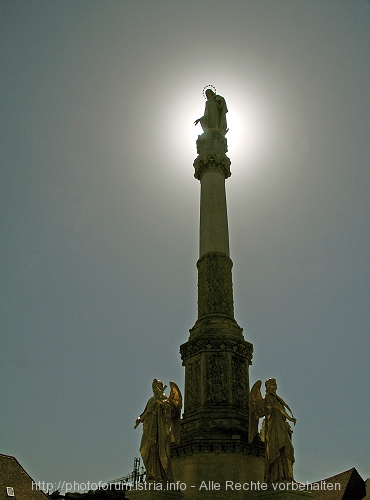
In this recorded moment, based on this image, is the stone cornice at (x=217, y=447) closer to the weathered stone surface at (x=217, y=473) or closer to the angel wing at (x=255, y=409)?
the weathered stone surface at (x=217, y=473)

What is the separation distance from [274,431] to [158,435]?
2905mm

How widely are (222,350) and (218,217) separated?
16.4 ft

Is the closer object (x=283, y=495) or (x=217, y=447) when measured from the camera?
(x=283, y=495)

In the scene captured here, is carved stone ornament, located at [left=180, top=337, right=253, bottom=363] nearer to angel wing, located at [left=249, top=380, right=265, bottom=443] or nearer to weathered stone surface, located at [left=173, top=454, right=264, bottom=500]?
angel wing, located at [left=249, top=380, right=265, bottom=443]

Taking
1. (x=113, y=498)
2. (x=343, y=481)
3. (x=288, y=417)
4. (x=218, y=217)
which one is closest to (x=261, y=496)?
(x=288, y=417)

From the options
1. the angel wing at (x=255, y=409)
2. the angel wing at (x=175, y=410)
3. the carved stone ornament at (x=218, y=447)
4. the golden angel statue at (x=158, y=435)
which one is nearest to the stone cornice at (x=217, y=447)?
the carved stone ornament at (x=218, y=447)

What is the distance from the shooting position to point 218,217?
16734 mm

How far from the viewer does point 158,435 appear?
12.0 metres

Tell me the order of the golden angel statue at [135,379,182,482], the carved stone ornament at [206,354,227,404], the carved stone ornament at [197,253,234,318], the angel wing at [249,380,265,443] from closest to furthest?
the golden angel statue at [135,379,182,482] → the angel wing at [249,380,265,443] → the carved stone ornament at [206,354,227,404] → the carved stone ornament at [197,253,234,318]

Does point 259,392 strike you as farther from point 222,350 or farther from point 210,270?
point 210,270

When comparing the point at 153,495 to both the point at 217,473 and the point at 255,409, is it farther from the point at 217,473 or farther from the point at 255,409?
the point at 255,409

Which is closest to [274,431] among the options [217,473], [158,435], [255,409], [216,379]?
[255,409]

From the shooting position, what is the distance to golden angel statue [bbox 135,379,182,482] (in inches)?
463

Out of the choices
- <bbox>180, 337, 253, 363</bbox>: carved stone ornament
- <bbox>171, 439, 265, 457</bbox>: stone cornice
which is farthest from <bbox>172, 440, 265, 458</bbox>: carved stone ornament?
<bbox>180, 337, 253, 363</bbox>: carved stone ornament
